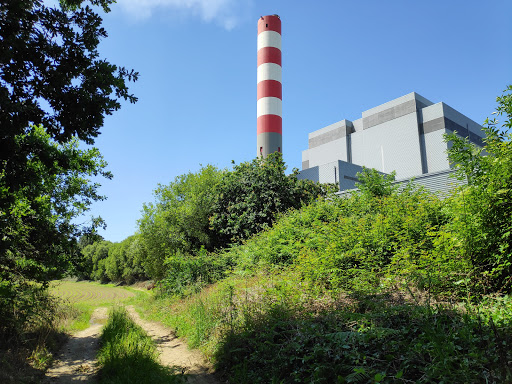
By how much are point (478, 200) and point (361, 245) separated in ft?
9.24

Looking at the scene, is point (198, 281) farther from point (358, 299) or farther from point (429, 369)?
point (429, 369)

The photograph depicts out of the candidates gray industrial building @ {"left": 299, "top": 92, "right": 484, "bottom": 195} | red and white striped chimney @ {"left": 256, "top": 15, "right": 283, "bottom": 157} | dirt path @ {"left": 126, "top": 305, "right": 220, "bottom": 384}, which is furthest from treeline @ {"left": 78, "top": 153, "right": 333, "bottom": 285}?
gray industrial building @ {"left": 299, "top": 92, "right": 484, "bottom": 195}

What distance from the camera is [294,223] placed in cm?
1194

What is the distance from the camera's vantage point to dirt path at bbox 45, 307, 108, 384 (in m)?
6.71

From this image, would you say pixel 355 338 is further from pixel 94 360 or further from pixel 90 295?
pixel 90 295

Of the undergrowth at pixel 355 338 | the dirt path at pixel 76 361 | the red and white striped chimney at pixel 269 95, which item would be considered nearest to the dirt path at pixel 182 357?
the undergrowth at pixel 355 338

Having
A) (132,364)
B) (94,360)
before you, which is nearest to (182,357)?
(132,364)

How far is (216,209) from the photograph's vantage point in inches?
736

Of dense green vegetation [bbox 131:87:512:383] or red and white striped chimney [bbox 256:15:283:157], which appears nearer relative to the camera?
dense green vegetation [bbox 131:87:512:383]

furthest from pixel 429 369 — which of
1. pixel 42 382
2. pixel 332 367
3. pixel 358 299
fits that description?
pixel 42 382

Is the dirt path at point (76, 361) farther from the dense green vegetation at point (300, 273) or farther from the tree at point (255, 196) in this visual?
the tree at point (255, 196)

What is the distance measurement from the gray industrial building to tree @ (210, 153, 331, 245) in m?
22.0

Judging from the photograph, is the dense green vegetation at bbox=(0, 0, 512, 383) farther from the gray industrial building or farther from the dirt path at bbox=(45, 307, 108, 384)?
the gray industrial building

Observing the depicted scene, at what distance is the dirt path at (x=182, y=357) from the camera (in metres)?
6.23
